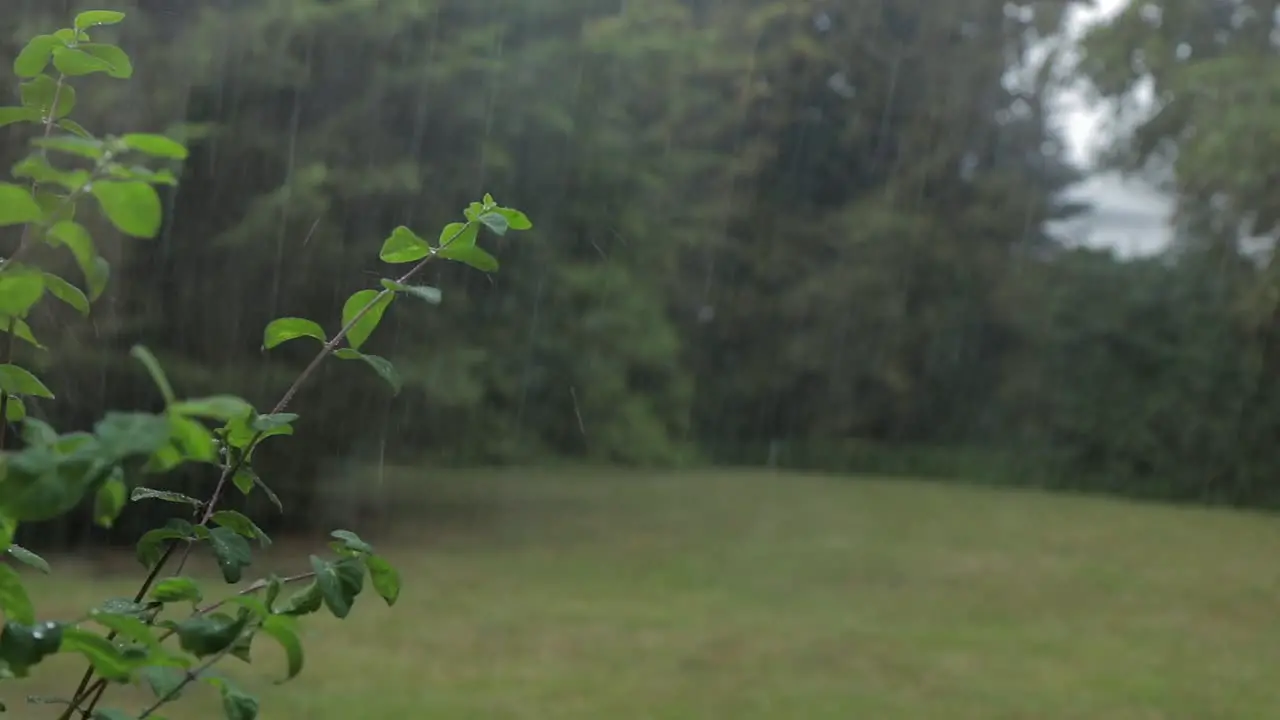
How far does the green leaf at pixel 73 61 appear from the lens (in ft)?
2.82

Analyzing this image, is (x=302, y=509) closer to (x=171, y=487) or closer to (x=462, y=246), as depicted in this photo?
(x=171, y=487)

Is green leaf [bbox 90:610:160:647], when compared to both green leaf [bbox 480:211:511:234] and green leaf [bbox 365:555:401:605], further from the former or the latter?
green leaf [bbox 480:211:511:234]

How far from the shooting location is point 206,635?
2.61ft

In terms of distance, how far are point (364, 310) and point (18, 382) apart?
0.25 m

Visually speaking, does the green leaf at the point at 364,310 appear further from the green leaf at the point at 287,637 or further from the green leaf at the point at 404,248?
the green leaf at the point at 287,637

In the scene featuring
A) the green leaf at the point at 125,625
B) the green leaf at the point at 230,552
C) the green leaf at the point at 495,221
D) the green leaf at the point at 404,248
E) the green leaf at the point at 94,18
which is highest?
the green leaf at the point at 94,18

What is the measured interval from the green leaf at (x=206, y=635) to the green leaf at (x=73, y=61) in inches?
15.0

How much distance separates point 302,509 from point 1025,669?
4173 millimetres

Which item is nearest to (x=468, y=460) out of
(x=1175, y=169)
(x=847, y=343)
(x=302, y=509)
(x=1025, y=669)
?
(x=302, y=509)

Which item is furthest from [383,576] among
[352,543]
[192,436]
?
[192,436]

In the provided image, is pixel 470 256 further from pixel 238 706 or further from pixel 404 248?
pixel 238 706

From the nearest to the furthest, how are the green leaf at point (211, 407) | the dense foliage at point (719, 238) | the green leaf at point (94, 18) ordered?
the green leaf at point (211, 407), the green leaf at point (94, 18), the dense foliage at point (719, 238)

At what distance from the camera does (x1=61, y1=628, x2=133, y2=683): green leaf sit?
2.43 feet

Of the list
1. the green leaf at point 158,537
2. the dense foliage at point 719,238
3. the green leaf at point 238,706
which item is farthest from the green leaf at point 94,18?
the dense foliage at point 719,238
